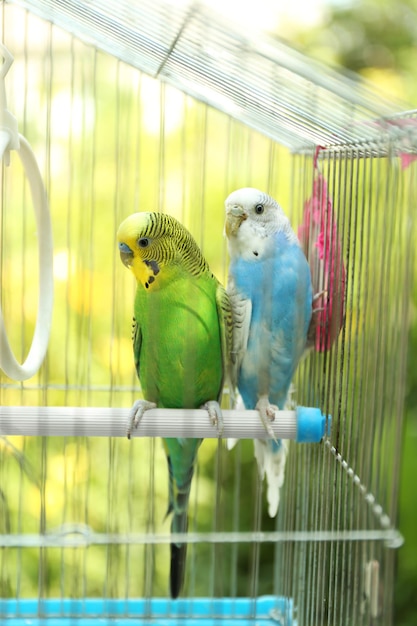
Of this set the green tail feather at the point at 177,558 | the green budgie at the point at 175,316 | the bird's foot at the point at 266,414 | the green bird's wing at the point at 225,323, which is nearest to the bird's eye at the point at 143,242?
the green budgie at the point at 175,316

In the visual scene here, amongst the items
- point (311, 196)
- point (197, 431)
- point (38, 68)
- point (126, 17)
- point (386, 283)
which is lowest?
point (197, 431)

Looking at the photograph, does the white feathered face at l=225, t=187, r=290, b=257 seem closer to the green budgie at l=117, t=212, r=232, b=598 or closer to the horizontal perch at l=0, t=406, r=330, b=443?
the green budgie at l=117, t=212, r=232, b=598

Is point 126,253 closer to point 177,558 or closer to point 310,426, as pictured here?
point 310,426

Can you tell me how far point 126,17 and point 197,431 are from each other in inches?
16.1

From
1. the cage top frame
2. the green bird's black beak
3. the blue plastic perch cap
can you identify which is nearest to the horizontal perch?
the blue plastic perch cap

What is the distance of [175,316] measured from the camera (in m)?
0.88

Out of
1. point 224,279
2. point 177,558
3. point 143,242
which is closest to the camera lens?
point 143,242

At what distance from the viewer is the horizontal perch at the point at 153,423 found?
0.77 m

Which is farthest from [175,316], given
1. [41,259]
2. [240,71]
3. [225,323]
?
[240,71]

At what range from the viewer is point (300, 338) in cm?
92

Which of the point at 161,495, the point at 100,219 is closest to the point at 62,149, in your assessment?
the point at 100,219

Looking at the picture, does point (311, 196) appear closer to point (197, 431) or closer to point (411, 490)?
point (197, 431)

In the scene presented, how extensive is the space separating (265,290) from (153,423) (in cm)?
21

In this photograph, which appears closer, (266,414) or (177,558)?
(266,414)
